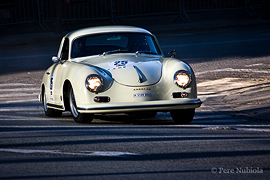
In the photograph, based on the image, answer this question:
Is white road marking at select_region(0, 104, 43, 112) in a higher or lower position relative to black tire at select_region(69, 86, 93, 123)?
lower

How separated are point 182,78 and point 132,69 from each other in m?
0.74

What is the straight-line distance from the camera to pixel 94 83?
7.64 meters

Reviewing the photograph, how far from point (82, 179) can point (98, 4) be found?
22.0 metres

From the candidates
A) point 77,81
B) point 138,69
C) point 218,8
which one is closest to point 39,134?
point 77,81

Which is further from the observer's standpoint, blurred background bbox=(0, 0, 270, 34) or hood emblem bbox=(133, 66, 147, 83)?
blurred background bbox=(0, 0, 270, 34)

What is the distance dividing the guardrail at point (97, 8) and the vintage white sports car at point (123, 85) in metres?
15.1

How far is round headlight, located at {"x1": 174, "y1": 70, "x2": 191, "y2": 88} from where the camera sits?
7.82 m

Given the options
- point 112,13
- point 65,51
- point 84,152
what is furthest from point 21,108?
point 112,13

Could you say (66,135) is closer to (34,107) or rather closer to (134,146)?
(134,146)

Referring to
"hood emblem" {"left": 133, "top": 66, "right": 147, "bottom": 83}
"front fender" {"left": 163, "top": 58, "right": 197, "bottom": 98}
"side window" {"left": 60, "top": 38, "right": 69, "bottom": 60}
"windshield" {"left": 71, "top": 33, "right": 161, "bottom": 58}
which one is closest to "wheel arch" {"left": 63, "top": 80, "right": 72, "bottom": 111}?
"windshield" {"left": 71, "top": 33, "right": 161, "bottom": 58}

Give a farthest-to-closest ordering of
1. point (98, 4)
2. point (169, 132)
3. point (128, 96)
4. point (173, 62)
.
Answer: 1. point (98, 4)
2. point (173, 62)
3. point (128, 96)
4. point (169, 132)

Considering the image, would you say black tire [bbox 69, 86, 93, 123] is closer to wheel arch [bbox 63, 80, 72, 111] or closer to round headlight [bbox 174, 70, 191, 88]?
wheel arch [bbox 63, 80, 72, 111]

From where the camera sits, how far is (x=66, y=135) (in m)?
6.68

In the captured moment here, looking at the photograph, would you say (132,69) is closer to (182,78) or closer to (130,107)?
(130,107)
